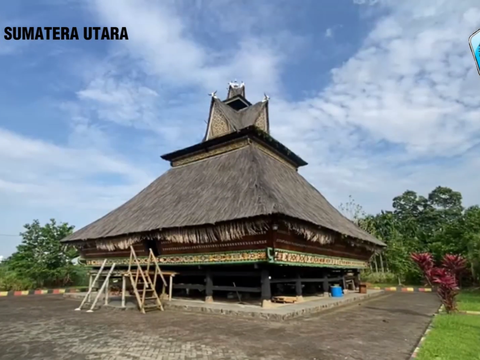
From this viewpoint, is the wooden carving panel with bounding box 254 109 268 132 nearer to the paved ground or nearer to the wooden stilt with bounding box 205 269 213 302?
the wooden stilt with bounding box 205 269 213 302

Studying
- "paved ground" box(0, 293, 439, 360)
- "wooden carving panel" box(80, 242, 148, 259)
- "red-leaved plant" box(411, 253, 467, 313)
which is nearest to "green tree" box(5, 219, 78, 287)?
"wooden carving panel" box(80, 242, 148, 259)

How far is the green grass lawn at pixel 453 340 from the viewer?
16.6 feet

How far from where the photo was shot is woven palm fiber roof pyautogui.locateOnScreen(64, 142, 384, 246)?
1029cm

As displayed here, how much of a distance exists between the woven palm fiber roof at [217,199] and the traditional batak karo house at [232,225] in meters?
0.06

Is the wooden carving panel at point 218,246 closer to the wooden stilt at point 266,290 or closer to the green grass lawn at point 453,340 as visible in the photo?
the wooden stilt at point 266,290

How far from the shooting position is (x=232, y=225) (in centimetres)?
1020

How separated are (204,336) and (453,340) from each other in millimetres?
4622

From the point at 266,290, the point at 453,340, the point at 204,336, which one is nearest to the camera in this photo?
the point at 453,340

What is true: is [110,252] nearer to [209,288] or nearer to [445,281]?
[209,288]

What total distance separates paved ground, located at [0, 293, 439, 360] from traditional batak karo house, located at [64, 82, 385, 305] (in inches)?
84.9

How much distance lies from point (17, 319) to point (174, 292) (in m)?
6.52

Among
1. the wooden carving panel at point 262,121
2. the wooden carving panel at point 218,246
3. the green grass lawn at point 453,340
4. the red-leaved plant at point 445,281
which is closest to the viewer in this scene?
the green grass lawn at point 453,340

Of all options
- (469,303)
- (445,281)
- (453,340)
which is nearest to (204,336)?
(453,340)

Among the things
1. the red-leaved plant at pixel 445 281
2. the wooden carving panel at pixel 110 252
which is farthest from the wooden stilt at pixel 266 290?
the wooden carving panel at pixel 110 252
